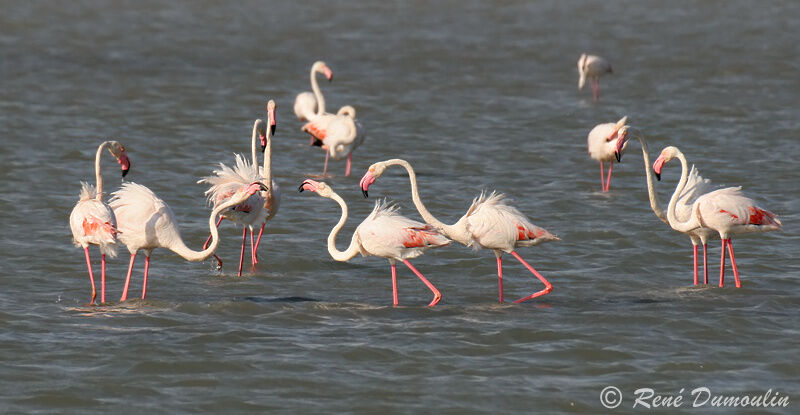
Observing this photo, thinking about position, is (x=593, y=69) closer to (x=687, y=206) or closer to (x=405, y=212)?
(x=405, y=212)

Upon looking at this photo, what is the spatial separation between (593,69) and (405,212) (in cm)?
764

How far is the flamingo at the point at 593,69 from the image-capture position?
63.9ft

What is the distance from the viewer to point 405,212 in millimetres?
12859

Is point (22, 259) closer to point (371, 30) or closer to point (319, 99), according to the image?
point (319, 99)

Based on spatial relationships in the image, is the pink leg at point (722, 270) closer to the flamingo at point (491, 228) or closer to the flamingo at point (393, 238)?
the flamingo at point (491, 228)

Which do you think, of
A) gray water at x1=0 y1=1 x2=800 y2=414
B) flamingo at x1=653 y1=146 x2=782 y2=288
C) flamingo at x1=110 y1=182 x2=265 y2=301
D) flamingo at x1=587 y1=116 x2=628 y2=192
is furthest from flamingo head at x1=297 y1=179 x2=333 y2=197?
flamingo at x1=587 y1=116 x2=628 y2=192

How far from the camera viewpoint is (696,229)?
10.2m

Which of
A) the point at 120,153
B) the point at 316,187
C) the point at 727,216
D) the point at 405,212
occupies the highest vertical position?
the point at 120,153

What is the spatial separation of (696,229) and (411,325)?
2.53 meters

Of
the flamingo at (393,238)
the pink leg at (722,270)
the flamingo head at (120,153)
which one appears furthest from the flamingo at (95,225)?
the pink leg at (722,270)

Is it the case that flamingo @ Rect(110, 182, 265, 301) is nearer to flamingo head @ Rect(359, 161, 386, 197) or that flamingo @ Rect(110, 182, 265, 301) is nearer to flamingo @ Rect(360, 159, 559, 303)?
flamingo head @ Rect(359, 161, 386, 197)

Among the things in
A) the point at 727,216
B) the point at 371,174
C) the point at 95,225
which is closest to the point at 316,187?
the point at 371,174

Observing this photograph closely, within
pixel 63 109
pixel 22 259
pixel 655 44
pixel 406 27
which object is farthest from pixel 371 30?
pixel 22 259

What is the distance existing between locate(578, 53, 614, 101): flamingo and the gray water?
0.78ft
